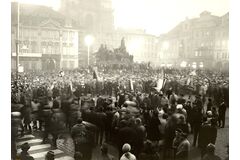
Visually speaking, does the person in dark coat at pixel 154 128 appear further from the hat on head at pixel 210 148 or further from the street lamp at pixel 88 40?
the street lamp at pixel 88 40

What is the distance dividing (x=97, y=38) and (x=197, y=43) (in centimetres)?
221

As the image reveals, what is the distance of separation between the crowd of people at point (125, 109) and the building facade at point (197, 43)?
0.89ft

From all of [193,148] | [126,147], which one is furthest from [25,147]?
[193,148]

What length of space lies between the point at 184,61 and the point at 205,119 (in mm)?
1335

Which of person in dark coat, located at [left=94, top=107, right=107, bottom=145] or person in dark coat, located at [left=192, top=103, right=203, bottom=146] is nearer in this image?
person in dark coat, located at [left=94, top=107, right=107, bottom=145]

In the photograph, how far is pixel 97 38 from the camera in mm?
6488

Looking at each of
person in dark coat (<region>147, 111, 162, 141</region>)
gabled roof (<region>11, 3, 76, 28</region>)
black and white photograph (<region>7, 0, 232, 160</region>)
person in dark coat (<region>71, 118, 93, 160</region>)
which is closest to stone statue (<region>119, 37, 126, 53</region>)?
black and white photograph (<region>7, 0, 232, 160</region>)

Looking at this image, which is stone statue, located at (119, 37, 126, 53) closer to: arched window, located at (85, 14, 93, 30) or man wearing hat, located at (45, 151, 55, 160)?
arched window, located at (85, 14, 93, 30)

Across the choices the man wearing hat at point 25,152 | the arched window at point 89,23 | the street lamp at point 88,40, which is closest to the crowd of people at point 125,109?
the man wearing hat at point 25,152

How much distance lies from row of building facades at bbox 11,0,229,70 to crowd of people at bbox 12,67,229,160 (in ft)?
0.89

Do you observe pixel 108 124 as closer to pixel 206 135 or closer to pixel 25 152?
pixel 25 152

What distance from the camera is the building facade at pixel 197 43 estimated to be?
22.4 ft

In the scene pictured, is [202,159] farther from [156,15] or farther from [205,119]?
[156,15]

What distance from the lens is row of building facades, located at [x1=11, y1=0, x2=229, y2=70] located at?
20.2 ft
